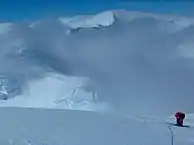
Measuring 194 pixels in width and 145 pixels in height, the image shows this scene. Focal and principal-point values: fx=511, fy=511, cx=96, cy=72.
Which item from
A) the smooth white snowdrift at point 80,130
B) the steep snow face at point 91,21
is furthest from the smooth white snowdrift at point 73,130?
the steep snow face at point 91,21

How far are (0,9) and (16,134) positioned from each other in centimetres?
50

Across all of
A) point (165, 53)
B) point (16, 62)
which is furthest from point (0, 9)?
point (165, 53)

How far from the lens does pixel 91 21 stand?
6.64 ft

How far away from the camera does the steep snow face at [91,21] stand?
78.4 inches

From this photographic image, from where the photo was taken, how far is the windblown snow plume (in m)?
1.98

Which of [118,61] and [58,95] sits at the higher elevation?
[118,61]

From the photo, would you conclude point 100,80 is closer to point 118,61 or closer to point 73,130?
point 118,61

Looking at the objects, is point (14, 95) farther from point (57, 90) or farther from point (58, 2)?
point (58, 2)

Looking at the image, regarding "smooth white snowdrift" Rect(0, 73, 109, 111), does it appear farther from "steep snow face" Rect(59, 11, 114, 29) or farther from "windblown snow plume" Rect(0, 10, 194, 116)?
"steep snow face" Rect(59, 11, 114, 29)

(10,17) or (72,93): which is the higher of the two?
(10,17)

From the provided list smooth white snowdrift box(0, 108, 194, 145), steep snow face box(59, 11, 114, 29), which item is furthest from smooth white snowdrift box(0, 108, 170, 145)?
steep snow face box(59, 11, 114, 29)

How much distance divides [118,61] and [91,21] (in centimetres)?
19

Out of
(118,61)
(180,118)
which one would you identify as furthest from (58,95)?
(180,118)

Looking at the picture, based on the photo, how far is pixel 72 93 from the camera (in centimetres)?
197
